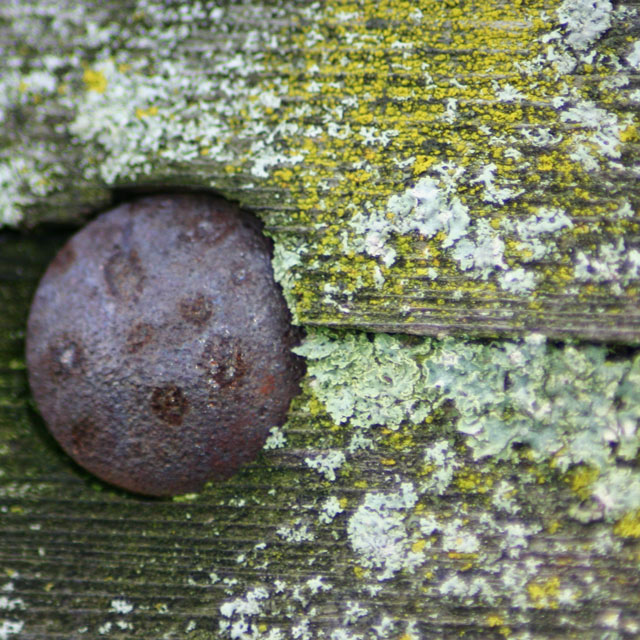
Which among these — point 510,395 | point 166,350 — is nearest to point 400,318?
point 510,395

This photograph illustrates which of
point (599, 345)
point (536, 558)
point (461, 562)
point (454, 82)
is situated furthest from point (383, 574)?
point (454, 82)

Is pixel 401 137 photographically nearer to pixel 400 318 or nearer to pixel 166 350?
pixel 400 318

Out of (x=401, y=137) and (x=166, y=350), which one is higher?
(x=401, y=137)

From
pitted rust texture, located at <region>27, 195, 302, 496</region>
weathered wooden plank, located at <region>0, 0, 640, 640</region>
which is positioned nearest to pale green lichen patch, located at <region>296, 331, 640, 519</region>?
weathered wooden plank, located at <region>0, 0, 640, 640</region>

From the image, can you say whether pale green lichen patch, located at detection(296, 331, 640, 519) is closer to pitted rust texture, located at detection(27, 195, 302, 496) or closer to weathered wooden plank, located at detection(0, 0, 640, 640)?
weathered wooden plank, located at detection(0, 0, 640, 640)

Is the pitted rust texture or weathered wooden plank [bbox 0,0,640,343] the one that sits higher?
weathered wooden plank [bbox 0,0,640,343]

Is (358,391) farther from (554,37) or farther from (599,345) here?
(554,37)

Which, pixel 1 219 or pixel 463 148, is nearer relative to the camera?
pixel 463 148

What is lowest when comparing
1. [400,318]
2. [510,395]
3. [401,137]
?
[510,395]

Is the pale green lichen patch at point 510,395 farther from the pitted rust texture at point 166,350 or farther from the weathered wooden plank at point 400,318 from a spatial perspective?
the pitted rust texture at point 166,350
